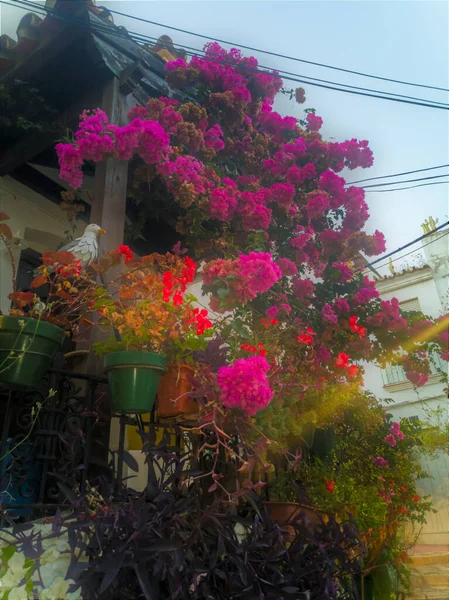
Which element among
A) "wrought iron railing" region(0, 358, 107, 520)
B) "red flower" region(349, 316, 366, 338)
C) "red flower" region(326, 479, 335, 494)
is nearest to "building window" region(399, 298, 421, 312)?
"red flower" region(349, 316, 366, 338)

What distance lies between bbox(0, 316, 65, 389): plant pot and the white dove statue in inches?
25.6

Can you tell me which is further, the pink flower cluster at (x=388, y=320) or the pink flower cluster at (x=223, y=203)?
the pink flower cluster at (x=388, y=320)

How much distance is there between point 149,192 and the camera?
3.75 m

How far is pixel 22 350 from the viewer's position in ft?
6.03

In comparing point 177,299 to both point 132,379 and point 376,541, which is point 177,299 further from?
point 376,541

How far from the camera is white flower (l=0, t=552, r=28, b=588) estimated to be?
1.34 m

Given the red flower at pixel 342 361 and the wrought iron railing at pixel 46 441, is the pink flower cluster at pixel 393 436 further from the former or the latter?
the wrought iron railing at pixel 46 441

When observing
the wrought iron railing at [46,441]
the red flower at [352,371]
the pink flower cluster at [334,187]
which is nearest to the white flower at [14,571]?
the wrought iron railing at [46,441]

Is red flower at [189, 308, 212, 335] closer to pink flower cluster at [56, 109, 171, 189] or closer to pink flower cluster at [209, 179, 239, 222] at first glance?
pink flower cluster at [56, 109, 171, 189]

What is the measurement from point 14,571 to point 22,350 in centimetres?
82

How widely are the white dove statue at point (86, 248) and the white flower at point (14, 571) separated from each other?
1506mm

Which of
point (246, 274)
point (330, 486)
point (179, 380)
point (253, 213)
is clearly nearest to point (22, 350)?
point (179, 380)

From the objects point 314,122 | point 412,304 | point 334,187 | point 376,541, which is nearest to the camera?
point 376,541

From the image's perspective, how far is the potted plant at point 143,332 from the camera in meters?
1.97
